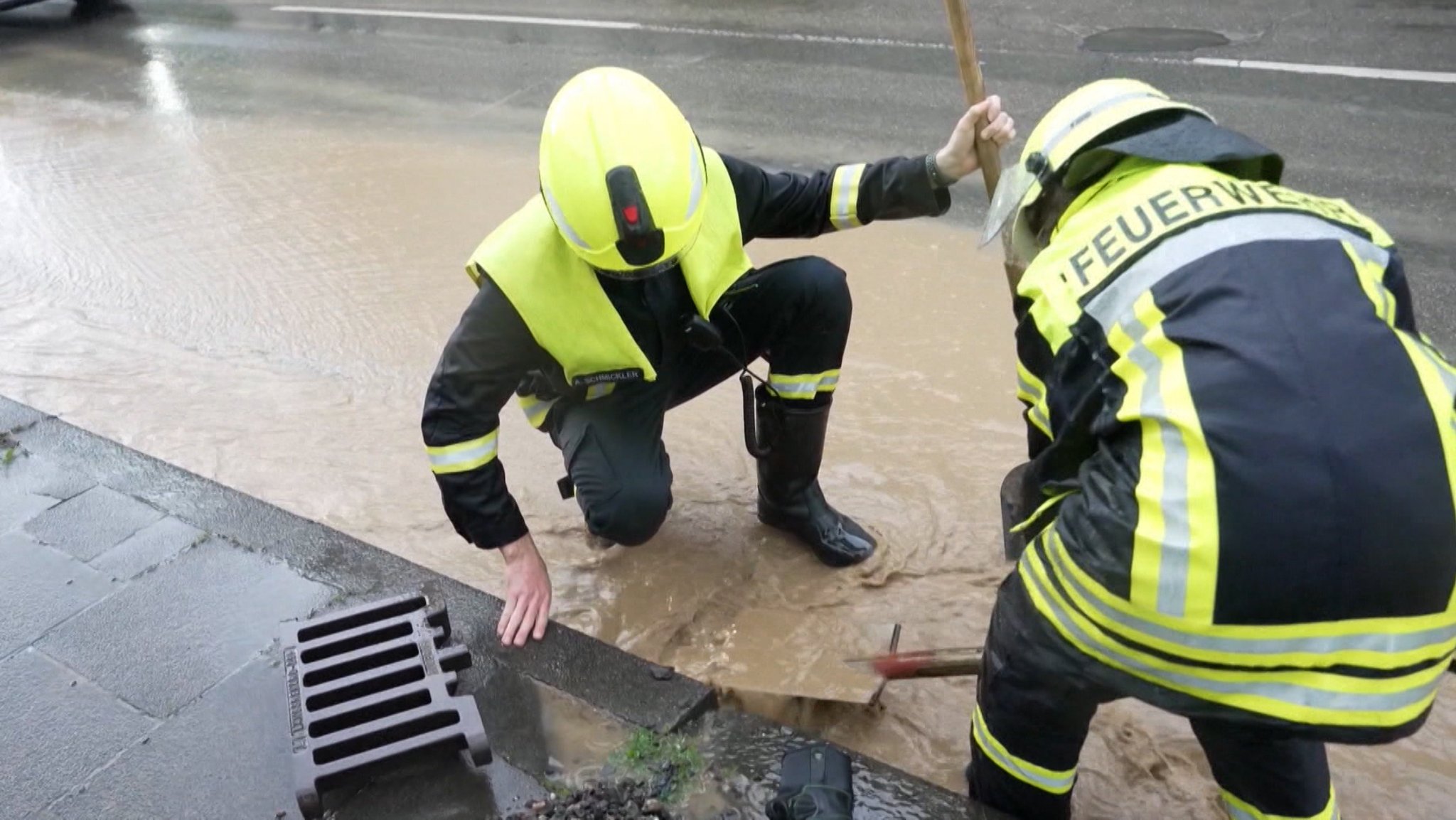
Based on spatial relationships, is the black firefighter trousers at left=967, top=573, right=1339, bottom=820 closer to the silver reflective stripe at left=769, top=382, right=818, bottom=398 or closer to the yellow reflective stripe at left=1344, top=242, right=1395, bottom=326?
the yellow reflective stripe at left=1344, top=242, right=1395, bottom=326

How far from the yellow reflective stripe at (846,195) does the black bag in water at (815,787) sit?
1385 mm

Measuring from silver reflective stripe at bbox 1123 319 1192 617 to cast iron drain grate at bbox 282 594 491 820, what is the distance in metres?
1.37

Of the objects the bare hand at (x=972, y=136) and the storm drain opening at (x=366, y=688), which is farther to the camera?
the bare hand at (x=972, y=136)

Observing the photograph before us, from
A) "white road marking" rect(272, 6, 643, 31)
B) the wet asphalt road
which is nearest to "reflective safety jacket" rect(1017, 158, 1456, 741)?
the wet asphalt road

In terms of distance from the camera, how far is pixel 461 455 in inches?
103

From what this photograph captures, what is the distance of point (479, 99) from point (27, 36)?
24.8 feet

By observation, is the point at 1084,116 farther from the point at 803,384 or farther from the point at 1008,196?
the point at 803,384

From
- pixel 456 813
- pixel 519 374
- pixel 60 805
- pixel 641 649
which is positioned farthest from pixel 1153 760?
pixel 60 805

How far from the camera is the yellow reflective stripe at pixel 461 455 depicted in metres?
2.61

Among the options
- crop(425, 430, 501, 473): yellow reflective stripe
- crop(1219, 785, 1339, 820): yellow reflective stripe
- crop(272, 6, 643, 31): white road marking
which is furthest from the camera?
crop(272, 6, 643, 31): white road marking

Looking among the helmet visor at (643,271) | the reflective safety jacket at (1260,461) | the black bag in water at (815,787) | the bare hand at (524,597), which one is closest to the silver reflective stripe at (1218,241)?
the reflective safety jacket at (1260,461)

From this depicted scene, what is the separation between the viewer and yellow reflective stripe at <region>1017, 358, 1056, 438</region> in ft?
Result: 6.18

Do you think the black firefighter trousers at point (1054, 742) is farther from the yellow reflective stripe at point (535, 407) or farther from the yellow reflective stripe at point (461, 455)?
the yellow reflective stripe at point (535, 407)

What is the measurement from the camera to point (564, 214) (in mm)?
2389
